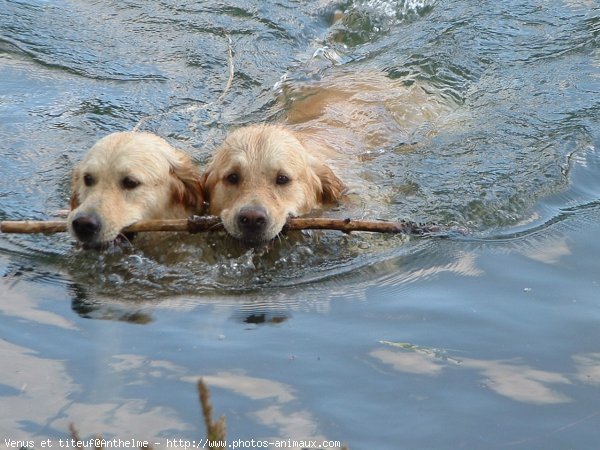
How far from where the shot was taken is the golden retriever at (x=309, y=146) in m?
5.84

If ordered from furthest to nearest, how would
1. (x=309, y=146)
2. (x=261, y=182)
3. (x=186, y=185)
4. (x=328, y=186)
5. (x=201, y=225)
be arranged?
(x=309, y=146)
(x=328, y=186)
(x=186, y=185)
(x=261, y=182)
(x=201, y=225)

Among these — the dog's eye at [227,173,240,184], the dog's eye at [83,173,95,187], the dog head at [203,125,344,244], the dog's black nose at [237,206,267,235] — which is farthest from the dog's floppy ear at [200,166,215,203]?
the dog's eye at [83,173,95,187]

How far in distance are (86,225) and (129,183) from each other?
1.60 ft

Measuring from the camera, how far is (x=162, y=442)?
3846 mm

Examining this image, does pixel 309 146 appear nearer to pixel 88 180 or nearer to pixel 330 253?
pixel 330 253

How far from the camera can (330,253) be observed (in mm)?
6074

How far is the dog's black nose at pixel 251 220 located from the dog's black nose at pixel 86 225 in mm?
826

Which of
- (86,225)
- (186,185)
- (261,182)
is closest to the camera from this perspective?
(86,225)

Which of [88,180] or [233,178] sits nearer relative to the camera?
[88,180]

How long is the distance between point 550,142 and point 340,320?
350 cm

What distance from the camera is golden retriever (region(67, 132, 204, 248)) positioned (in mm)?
5559

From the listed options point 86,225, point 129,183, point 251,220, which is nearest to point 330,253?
point 251,220

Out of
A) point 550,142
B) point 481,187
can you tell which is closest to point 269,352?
point 481,187

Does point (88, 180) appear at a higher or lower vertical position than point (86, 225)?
higher
